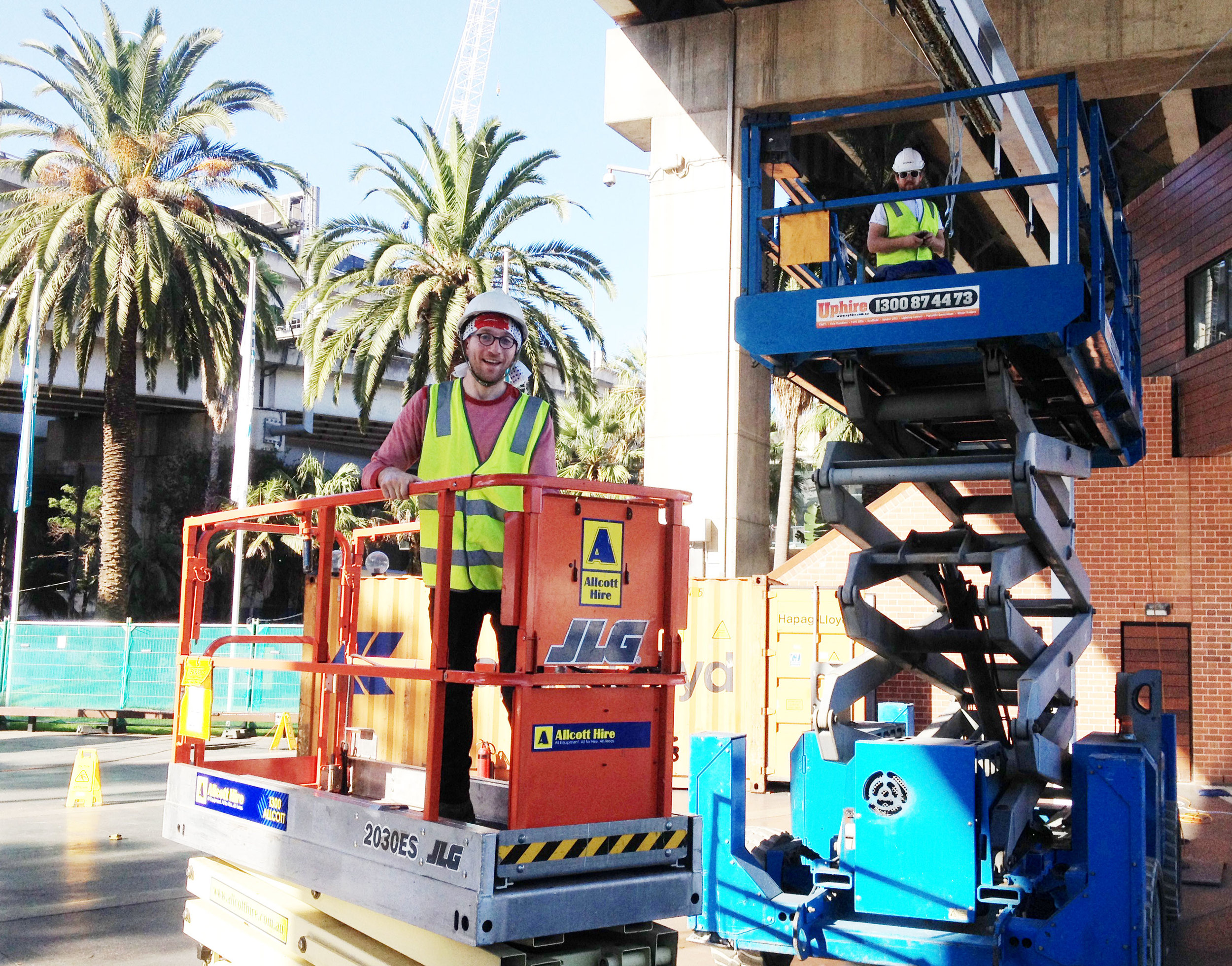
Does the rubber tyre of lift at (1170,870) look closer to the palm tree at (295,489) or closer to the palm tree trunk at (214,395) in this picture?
the palm tree trunk at (214,395)

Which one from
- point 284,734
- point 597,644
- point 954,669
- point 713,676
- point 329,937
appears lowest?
point 284,734

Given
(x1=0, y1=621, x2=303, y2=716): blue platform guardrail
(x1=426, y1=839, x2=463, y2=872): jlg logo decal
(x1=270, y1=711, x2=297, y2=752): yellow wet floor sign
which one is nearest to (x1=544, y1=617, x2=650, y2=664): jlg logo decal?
(x1=426, y1=839, x2=463, y2=872): jlg logo decal

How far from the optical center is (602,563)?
4.34 m

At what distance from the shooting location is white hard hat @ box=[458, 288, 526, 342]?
484cm

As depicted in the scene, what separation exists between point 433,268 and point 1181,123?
1245 cm

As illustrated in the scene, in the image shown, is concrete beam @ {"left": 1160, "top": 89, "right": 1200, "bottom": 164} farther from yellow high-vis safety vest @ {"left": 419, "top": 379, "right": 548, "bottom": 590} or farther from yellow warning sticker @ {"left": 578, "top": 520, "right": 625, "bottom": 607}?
yellow warning sticker @ {"left": 578, "top": 520, "right": 625, "bottom": 607}

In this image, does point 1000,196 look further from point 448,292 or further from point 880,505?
point 448,292

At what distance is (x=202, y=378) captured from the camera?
88.9 ft

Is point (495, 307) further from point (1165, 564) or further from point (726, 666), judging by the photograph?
point (1165, 564)

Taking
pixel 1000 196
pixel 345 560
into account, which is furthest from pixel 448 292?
pixel 345 560

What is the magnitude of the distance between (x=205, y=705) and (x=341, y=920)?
1425 millimetres

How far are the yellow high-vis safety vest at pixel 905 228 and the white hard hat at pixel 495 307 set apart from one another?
2751 millimetres

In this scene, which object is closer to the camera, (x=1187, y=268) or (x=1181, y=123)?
(x=1181, y=123)

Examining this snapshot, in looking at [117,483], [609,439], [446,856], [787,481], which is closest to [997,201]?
[446,856]
